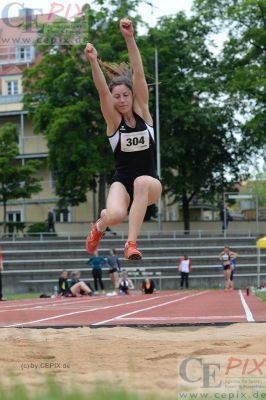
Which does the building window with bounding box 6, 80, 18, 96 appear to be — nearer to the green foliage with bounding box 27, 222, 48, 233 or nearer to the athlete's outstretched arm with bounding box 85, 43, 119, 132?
the green foliage with bounding box 27, 222, 48, 233

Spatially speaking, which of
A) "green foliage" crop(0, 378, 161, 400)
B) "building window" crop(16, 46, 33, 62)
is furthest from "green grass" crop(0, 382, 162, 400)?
"building window" crop(16, 46, 33, 62)

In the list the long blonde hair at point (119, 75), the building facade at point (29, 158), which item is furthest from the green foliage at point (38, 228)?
the long blonde hair at point (119, 75)

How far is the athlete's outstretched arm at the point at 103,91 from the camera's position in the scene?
793 cm

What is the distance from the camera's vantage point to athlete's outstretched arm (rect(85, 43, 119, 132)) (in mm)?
7926

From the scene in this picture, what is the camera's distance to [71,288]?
26781mm

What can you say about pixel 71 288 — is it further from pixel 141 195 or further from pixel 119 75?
pixel 141 195

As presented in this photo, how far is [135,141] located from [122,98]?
17.5 inches

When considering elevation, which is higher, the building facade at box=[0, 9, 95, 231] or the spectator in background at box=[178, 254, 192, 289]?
the building facade at box=[0, 9, 95, 231]

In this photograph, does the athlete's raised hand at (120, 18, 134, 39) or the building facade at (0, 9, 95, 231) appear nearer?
the athlete's raised hand at (120, 18, 134, 39)

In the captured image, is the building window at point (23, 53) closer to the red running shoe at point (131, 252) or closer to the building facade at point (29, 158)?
the building facade at point (29, 158)

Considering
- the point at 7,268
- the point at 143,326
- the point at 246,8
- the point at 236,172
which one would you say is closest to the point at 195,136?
the point at 236,172

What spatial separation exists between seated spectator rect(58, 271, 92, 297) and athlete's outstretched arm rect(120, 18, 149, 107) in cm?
→ 1911

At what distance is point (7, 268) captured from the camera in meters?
32.3

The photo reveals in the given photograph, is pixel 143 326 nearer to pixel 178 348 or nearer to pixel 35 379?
pixel 178 348
